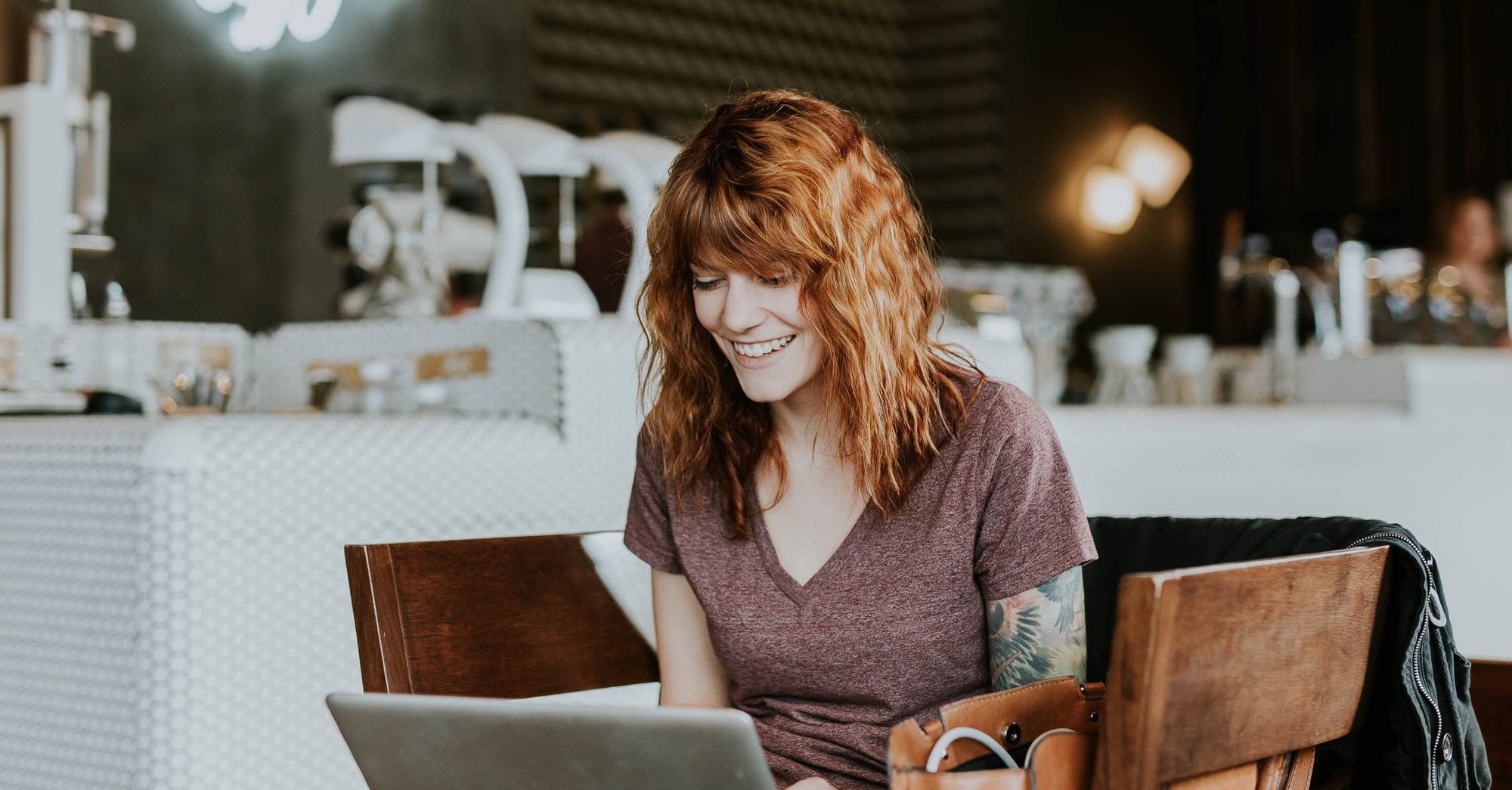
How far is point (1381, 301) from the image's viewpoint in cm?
400

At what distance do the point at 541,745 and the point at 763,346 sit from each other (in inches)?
19.1

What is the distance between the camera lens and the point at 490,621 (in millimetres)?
1280

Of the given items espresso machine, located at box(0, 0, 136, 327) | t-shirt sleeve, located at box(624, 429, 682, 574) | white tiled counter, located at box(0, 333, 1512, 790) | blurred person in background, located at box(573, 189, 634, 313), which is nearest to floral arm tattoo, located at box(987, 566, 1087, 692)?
t-shirt sleeve, located at box(624, 429, 682, 574)

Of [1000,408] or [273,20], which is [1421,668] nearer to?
[1000,408]

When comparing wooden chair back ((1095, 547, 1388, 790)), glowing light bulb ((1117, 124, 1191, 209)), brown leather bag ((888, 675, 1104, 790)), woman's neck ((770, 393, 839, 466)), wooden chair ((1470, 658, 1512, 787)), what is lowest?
wooden chair ((1470, 658, 1512, 787))

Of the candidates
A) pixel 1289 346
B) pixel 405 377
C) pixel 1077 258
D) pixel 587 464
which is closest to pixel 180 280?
pixel 405 377

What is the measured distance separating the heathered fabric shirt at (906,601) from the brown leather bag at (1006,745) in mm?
215

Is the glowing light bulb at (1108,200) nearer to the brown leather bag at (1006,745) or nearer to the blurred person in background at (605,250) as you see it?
the blurred person in background at (605,250)

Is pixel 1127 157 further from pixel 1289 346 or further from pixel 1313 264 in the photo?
pixel 1289 346

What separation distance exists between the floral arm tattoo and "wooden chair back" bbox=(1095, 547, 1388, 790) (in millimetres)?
230

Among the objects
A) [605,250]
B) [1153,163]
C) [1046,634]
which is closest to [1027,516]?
[1046,634]

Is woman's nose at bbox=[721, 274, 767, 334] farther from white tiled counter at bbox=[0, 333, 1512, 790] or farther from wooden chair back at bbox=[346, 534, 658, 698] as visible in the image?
white tiled counter at bbox=[0, 333, 1512, 790]

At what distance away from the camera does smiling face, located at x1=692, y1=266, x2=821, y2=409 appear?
126 cm

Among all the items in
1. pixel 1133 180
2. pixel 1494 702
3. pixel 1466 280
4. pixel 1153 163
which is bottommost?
pixel 1494 702
